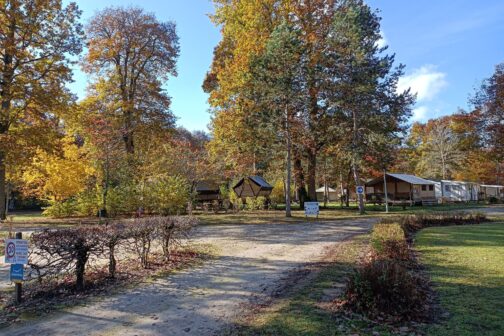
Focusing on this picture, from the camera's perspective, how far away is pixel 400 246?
29.7 feet

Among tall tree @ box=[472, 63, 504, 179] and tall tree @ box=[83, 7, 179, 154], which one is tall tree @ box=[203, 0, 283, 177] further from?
tall tree @ box=[472, 63, 504, 179]

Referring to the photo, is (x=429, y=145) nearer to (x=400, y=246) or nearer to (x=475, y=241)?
(x=475, y=241)

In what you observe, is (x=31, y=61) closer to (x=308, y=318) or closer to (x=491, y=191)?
(x=308, y=318)

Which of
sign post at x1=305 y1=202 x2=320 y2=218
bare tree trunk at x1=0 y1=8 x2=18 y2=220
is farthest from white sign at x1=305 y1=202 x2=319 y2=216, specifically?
bare tree trunk at x1=0 y1=8 x2=18 y2=220

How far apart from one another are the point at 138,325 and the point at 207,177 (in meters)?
27.0

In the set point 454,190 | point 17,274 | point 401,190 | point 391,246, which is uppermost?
point 401,190

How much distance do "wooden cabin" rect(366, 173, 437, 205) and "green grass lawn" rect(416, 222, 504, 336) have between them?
26.0 metres

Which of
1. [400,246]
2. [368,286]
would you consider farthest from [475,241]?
[368,286]

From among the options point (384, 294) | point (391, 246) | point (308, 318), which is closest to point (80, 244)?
point (308, 318)

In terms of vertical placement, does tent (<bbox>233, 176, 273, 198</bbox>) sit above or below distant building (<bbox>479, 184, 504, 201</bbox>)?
above

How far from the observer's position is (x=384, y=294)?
5199 millimetres

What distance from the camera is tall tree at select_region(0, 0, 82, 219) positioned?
19406 mm

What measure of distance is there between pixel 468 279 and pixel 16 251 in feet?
25.5

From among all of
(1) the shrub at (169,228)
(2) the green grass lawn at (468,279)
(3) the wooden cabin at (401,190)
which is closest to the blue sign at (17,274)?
(1) the shrub at (169,228)
